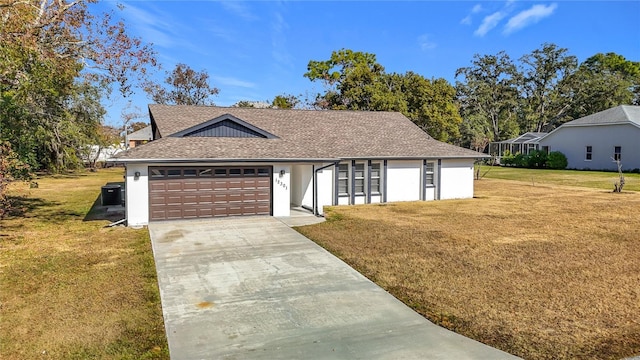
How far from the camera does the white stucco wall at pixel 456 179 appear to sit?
69.8 ft

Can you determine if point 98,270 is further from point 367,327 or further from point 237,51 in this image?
point 237,51

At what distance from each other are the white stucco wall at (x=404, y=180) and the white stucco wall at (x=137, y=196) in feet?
36.0

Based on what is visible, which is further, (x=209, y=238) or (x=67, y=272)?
(x=209, y=238)

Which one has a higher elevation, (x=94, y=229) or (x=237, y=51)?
(x=237, y=51)

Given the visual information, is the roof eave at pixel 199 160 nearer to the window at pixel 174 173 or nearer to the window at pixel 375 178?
the window at pixel 174 173

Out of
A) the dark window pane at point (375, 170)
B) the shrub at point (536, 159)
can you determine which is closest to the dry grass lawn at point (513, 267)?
the dark window pane at point (375, 170)

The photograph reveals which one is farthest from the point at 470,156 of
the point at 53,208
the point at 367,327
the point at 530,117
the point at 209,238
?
the point at 530,117

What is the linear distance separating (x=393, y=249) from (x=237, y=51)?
2226 centimetres

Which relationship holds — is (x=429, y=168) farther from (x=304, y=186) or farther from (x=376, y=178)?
(x=304, y=186)

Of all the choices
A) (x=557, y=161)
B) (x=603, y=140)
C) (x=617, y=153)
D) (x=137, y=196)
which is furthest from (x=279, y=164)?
(x=557, y=161)

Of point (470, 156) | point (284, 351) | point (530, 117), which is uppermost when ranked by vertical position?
point (530, 117)

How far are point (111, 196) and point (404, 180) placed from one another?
13.7 metres

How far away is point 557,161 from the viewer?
136 feet

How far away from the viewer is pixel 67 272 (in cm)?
880
